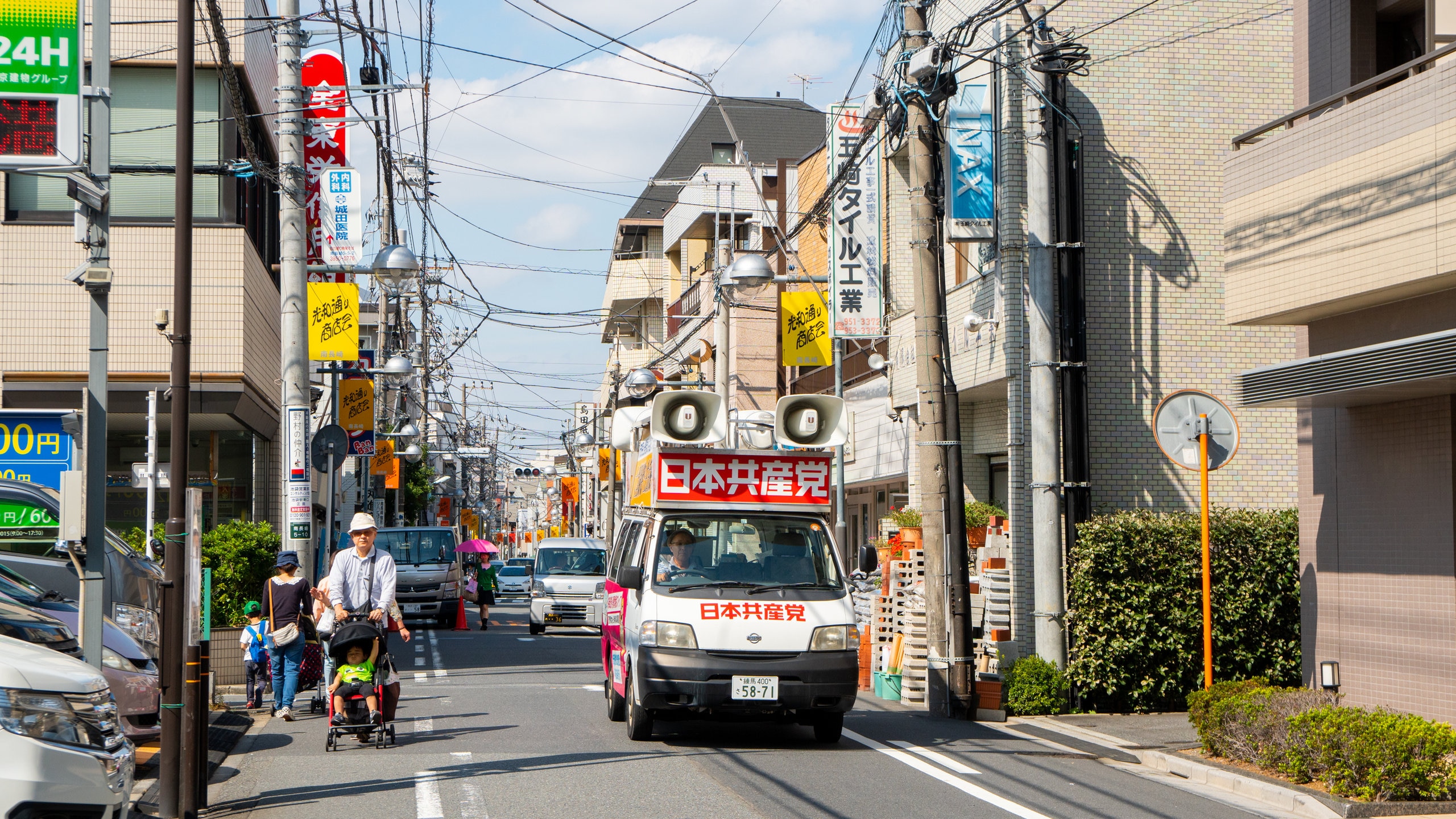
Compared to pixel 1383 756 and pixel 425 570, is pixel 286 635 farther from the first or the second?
pixel 425 570

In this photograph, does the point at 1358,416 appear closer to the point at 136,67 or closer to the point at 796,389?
the point at 136,67

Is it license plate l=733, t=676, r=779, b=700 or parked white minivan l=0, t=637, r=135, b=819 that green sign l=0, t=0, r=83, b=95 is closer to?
parked white minivan l=0, t=637, r=135, b=819

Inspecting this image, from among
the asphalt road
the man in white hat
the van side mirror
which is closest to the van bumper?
the asphalt road

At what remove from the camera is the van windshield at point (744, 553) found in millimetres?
12281

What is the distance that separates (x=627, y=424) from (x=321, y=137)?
1074 cm

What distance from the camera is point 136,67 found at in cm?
2064

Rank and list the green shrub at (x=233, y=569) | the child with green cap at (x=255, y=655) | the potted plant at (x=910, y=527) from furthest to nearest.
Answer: the potted plant at (x=910, y=527) < the green shrub at (x=233, y=569) < the child with green cap at (x=255, y=655)

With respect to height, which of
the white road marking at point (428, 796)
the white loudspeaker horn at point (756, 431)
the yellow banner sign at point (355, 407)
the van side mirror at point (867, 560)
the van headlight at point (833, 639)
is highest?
the yellow banner sign at point (355, 407)

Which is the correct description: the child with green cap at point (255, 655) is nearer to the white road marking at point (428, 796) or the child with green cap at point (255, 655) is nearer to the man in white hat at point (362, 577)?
the man in white hat at point (362, 577)

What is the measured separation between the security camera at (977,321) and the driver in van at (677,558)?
698 cm

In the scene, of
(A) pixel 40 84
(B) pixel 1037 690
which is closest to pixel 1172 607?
(B) pixel 1037 690

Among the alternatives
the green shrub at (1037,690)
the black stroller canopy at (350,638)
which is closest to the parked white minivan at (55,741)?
the black stroller canopy at (350,638)

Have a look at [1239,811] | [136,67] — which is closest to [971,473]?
[1239,811]

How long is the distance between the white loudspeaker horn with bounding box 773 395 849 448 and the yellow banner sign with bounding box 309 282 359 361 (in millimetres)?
10386
